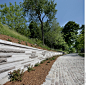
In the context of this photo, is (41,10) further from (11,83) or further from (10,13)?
(11,83)

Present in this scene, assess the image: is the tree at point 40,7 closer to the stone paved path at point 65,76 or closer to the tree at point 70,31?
the stone paved path at point 65,76

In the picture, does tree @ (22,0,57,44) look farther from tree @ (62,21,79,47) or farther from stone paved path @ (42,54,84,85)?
tree @ (62,21,79,47)

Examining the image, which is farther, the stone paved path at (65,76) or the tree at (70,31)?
the tree at (70,31)

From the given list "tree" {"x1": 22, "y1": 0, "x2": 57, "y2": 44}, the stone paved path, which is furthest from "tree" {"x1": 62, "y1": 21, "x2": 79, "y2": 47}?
the stone paved path

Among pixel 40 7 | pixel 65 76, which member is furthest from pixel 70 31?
pixel 65 76

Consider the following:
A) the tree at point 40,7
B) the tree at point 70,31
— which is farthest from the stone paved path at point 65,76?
the tree at point 70,31

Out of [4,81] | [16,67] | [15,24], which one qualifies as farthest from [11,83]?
[15,24]

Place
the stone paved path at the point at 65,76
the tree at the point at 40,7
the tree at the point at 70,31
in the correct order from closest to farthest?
the stone paved path at the point at 65,76, the tree at the point at 40,7, the tree at the point at 70,31

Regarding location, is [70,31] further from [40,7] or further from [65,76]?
[65,76]

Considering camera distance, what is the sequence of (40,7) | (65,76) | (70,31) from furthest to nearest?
(70,31), (40,7), (65,76)

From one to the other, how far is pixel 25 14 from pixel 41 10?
390cm

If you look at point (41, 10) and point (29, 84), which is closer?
point (29, 84)

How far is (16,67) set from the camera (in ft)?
8.20

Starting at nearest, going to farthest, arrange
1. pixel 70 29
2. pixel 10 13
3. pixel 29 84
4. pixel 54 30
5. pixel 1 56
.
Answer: pixel 1 56
pixel 29 84
pixel 10 13
pixel 54 30
pixel 70 29
